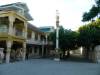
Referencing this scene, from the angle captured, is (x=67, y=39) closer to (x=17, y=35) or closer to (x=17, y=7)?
(x=17, y=35)

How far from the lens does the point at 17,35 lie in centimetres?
2608

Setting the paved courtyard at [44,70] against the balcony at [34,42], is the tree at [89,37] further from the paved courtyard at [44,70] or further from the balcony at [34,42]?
the paved courtyard at [44,70]

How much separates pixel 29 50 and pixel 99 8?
19.5 metres

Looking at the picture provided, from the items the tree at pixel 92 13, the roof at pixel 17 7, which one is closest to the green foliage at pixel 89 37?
the tree at pixel 92 13

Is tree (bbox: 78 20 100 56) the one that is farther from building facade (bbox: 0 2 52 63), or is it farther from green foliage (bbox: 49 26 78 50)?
building facade (bbox: 0 2 52 63)

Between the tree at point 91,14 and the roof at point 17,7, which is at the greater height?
the roof at point 17,7

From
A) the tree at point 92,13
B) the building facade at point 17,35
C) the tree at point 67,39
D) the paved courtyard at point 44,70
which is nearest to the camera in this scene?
the paved courtyard at point 44,70

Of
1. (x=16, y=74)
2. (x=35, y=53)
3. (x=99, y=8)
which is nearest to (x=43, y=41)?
(x=35, y=53)

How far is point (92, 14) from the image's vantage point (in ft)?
64.1

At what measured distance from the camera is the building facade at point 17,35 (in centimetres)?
2198

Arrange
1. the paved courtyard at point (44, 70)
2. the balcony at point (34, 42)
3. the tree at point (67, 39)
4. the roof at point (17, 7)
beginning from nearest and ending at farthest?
the paved courtyard at point (44, 70), the roof at point (17, 7), the tree at point (67, 39), the balcony at point (34, 42)

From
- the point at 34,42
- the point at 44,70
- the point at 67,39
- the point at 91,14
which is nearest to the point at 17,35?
the point at 67,39

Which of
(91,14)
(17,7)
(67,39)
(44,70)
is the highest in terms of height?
(17,7)

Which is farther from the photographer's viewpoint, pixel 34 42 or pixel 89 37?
pixel 34 42
